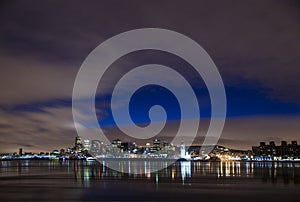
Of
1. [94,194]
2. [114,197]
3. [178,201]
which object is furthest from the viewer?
[94,194]

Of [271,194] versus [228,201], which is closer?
[228,201]

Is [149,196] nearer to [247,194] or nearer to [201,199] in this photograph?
[201,199]

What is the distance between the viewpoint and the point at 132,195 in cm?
2761

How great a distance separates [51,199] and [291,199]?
56.6ft

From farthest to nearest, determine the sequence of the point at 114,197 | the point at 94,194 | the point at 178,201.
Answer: the point at 94,194 < the point at 114,197 < the point at 178,201

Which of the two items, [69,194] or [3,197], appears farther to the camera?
[69,194]

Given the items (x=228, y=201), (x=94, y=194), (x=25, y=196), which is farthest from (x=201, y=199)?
(x=25, y=196)

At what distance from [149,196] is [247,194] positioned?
8.05 meters

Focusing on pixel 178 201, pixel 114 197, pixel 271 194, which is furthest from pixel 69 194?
pixel 271 194

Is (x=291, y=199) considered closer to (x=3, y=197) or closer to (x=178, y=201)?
(x=178, y=201)

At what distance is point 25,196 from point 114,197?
7146 millimetres

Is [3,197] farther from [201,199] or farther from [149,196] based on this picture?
[201,199]

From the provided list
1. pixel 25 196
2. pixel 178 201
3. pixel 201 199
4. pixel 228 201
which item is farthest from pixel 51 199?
pixel 228 201

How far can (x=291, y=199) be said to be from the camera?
25469mm
